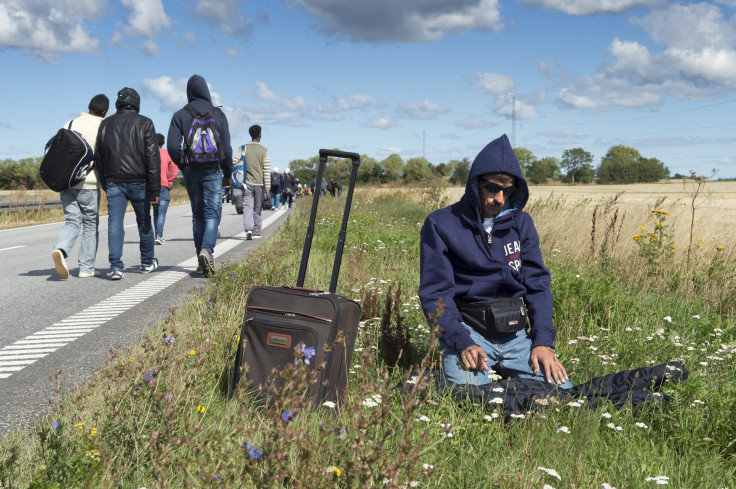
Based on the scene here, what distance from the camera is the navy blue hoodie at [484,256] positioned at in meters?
3.71

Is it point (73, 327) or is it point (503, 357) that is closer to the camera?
point (503, 357)

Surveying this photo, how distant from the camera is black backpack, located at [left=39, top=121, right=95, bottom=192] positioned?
782 cm

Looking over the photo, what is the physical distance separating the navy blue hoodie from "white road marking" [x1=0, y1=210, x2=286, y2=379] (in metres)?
2.88

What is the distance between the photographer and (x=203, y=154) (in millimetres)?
7707

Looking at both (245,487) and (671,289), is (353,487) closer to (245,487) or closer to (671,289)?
(245,487)

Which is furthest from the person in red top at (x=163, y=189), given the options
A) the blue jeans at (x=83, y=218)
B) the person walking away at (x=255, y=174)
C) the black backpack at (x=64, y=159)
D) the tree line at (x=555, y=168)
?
the tree line at (x=555, y=168)

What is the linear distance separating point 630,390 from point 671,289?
403 cm

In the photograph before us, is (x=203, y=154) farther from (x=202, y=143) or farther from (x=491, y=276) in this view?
(x=491, y=276)

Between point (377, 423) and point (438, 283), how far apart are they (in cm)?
197

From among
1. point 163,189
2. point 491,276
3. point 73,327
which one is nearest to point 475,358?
point 491,276

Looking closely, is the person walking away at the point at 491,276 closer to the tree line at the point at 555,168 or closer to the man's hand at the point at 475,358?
the man's hand at the point at 475,358

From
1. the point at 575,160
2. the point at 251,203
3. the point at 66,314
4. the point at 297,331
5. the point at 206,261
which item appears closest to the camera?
the point at 297,331

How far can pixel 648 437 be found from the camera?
10.0ft

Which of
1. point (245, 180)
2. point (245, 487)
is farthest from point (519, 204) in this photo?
point (245, 180)
